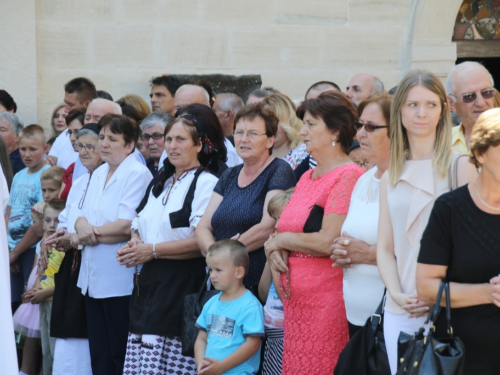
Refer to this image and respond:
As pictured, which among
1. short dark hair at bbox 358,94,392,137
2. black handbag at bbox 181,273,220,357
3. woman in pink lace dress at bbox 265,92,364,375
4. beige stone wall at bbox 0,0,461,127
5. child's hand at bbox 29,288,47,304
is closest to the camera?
short dark hair at bbox 358,94,392,137

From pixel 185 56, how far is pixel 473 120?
4.47m

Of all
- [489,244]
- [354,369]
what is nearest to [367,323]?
[354,369]

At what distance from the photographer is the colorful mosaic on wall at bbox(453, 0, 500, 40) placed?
31.1 ft

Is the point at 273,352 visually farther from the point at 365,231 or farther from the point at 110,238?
the point at 110,238

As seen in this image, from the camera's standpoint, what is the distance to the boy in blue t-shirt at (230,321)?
5.53 m

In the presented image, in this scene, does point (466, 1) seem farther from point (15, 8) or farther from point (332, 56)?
point (15, 8)

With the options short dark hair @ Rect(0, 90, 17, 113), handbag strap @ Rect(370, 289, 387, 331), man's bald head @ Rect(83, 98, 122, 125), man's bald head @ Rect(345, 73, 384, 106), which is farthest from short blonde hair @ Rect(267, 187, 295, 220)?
short dark hair @ Rect(0, 90, 17, 113)

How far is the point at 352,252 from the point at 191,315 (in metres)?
1.46

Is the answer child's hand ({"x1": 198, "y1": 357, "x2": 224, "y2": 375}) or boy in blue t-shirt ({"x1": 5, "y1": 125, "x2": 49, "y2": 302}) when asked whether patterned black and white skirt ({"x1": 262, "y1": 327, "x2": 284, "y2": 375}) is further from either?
boy in blue t-shirt ({"x1": 5, "y1": 125, "x2": 49, "y2": 302})

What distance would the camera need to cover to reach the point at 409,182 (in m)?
4.38

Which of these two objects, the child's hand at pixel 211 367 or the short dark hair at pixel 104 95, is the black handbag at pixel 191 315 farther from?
the short dark hair at pixel 104 95

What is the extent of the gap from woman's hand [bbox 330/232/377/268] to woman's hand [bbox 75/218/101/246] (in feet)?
8.21

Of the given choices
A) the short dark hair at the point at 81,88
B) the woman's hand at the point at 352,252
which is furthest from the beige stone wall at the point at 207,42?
the woman's hand at the point at 352,252

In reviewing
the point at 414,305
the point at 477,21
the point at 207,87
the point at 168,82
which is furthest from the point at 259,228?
the point at 477,21
